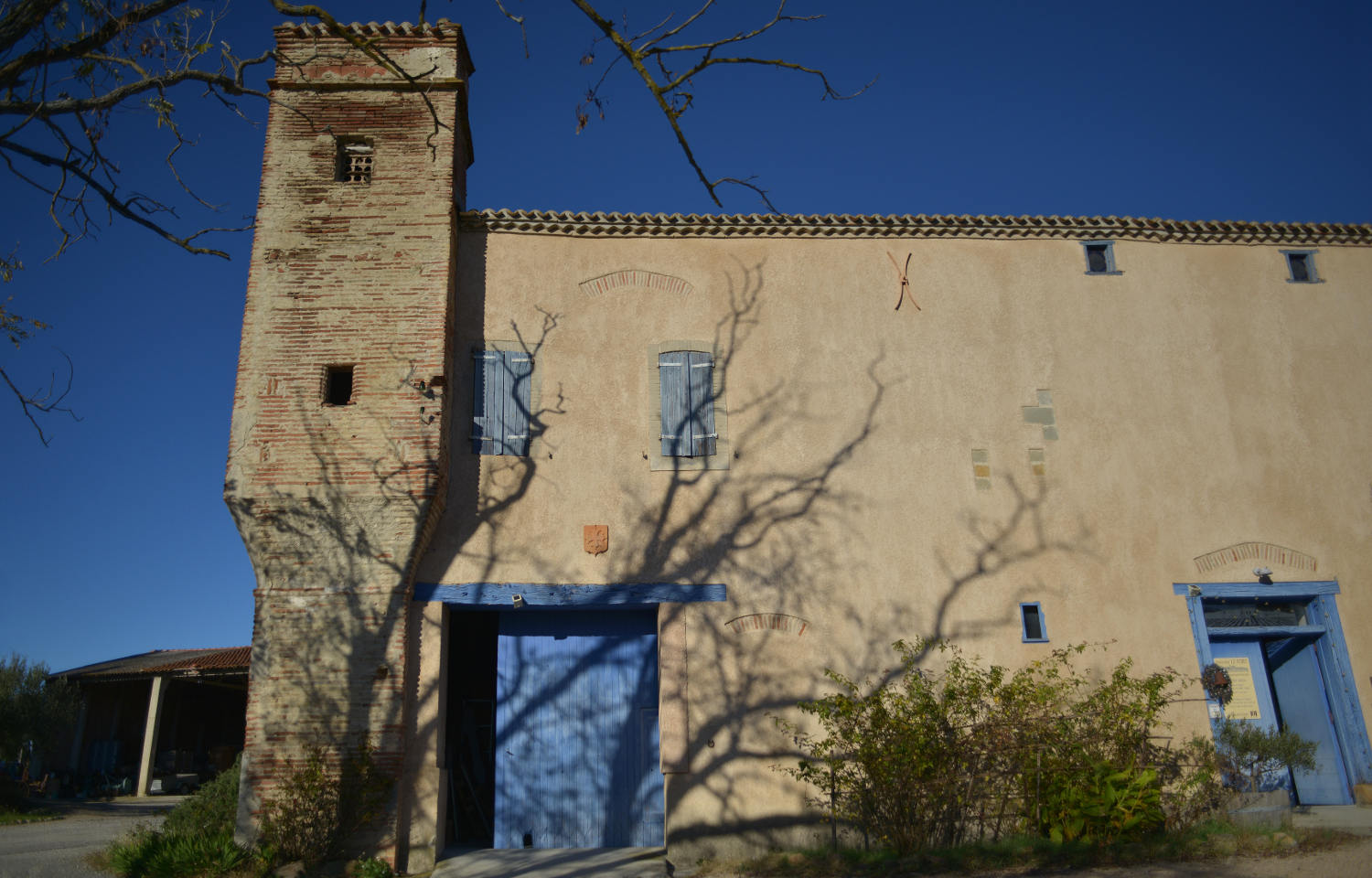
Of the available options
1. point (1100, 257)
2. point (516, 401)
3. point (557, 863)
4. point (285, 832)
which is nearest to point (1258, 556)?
point (1100, 257)

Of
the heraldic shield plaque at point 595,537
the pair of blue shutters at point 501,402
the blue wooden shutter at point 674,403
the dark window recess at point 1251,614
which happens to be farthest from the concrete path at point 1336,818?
the pair of blue shutters at point 501,402

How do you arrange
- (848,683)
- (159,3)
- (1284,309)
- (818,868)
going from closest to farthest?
(159,3) → (818,868) → (848,683) → (1284,309)

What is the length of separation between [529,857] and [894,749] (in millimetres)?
3512

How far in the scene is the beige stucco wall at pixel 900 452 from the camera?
30.6 ft

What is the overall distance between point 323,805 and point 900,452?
6620 mm

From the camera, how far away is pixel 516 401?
9844 mm

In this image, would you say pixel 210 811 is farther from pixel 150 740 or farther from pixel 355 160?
pixel 150 740

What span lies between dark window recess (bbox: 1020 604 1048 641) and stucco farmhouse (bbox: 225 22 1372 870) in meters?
0.08

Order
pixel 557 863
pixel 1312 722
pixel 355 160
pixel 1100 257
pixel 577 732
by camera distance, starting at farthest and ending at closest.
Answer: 1. pixel 1100 257
2. pixel 355 160
3. pixel 1312 722
4. pixel 577 732
5. pixel 557 863

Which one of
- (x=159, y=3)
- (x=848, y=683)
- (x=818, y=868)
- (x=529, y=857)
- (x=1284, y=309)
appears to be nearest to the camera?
(x=159, y=3)

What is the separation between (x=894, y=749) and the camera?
823 cm

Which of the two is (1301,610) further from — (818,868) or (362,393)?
(362,393)

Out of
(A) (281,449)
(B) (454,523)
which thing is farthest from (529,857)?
(A) (281,449)

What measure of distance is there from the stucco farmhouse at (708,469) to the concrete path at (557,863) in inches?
9.5
